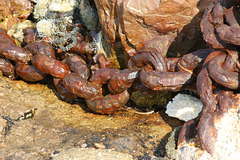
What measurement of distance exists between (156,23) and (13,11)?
2.93 metres

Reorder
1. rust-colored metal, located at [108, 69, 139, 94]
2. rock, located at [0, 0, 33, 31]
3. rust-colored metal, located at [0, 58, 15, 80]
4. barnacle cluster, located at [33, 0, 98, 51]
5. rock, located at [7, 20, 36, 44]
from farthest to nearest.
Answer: rock, located at [0, 0, 33, 31]
rock, located at [7, 20, 36, 44]
barnacle cluster, located at [33, 0, 98, 51]
rust-colored metal, located at [0, 58, 15, 80]
rust-colored metal, located at [108, 69, 139, 94]

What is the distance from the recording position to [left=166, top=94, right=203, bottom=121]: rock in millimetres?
2760

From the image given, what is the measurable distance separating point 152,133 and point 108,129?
50cm

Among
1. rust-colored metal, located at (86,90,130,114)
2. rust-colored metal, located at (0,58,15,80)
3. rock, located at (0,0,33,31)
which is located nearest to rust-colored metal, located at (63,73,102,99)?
rust-colored metal, located at (86,90,130,114)

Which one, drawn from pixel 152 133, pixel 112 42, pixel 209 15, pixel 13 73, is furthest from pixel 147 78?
pixel 13 73

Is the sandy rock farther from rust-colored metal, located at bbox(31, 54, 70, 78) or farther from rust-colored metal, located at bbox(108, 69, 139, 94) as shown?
rust-colored metal, located at bbox(31, 54, 70, 78)

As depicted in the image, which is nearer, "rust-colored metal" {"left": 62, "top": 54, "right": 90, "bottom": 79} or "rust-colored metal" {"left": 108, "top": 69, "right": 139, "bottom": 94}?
"rust-colored metal" {"left": 108, "top": 69, "right": 139, "bottom": 94}

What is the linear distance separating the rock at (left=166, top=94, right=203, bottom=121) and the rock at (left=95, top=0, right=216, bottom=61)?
590 millimetres

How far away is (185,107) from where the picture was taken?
283cm

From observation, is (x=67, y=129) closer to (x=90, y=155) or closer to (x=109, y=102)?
(x=109, y=102)

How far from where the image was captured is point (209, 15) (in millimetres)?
2322

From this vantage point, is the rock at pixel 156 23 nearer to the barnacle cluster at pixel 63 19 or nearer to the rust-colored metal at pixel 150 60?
the rust-colored metal at pixel 150 60

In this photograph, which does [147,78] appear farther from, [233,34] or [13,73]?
[13,73]

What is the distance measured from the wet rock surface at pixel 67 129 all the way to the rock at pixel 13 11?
1.36 metres
